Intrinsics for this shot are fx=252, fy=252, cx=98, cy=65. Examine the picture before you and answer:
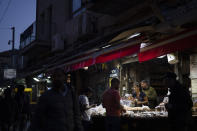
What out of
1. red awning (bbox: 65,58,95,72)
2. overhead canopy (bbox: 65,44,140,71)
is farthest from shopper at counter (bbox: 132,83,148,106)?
red awning (bbox: 65,58,95,72)

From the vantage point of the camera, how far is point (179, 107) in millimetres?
5270

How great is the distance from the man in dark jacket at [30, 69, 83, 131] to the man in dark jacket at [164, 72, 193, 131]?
2.43 metres

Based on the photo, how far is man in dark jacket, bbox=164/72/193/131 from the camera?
5.25m

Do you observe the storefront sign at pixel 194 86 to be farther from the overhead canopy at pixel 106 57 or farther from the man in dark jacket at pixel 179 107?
the man in dark jacket at pixel 179 107

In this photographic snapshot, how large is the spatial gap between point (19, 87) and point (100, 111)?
3670 millimetres

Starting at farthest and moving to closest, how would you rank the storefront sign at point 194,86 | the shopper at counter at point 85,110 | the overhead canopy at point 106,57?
the storefront sign at point 194,86, the shopper at counter at point 85,110, the overhead canopy at point 106,57

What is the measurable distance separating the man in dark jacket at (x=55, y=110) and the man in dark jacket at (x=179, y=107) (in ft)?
7.96

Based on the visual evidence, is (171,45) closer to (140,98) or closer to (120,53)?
(120,53)

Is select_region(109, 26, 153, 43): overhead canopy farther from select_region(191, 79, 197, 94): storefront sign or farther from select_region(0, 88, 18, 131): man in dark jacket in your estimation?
select_region(0, 88, 18, 131): man in dark jacket

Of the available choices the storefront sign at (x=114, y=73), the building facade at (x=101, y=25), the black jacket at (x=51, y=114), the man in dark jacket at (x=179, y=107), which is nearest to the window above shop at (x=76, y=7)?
the building facade at (x=101, y=25)

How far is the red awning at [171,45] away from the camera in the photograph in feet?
19.8

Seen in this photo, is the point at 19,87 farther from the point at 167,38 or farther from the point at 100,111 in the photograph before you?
the point at 167,38

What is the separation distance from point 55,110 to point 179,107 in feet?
9.07

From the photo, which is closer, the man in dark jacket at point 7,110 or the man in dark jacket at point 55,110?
the man in dark jacket at point 55,110
